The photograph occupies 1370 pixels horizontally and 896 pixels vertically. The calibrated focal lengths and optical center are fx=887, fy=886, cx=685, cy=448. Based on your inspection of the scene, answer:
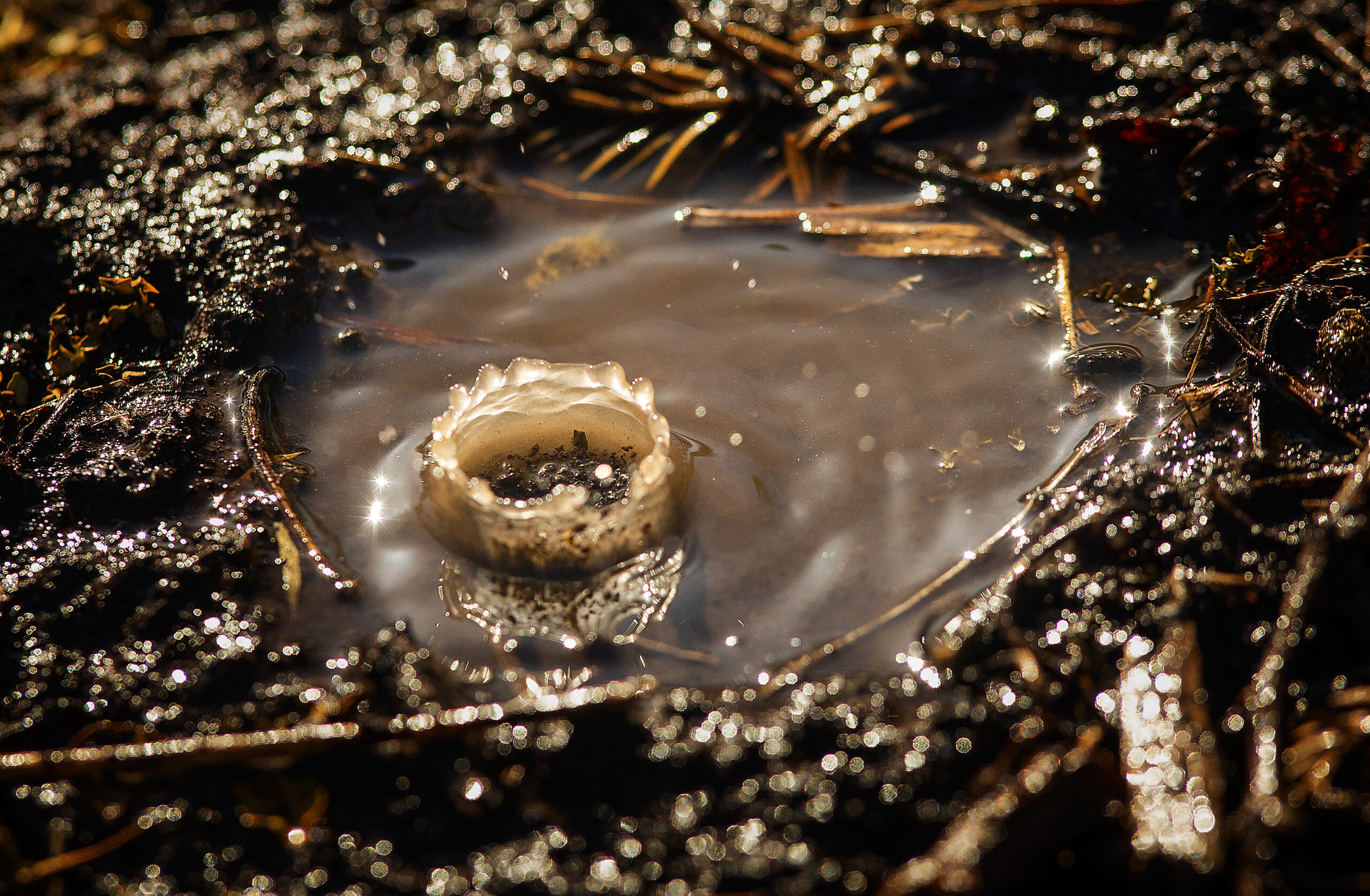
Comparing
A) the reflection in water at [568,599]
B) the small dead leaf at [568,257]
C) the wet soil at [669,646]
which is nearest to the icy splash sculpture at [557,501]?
the reflection in water at [568,599]

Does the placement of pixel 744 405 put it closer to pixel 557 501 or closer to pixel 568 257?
pixel 557 501

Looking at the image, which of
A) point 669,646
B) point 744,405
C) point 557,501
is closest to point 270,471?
point 557,501

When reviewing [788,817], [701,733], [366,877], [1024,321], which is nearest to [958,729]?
[788,817]

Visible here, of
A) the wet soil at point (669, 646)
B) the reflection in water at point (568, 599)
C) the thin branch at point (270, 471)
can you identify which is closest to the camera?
the wet soil at point (669, 646)

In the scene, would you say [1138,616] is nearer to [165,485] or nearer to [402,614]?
[402,614]

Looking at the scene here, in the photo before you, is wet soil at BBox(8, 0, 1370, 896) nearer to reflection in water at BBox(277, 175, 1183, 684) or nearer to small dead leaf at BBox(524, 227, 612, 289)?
reflection in water at BBox(277, 175, 1183, 684)

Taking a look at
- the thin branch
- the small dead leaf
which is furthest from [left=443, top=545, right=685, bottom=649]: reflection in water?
the small dead leaf

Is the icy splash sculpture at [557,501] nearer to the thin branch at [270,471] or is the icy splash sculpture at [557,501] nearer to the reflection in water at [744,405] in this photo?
the reflection in water at [744,405]

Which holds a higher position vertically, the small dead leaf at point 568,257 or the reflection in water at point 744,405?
the small dead leaf at point 568,257
